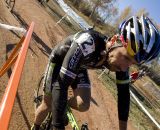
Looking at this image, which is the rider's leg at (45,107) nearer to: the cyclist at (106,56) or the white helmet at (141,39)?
the cyclist at (106,56)

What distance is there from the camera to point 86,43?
3668mm

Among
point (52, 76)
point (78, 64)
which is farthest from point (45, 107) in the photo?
point (78, 64)

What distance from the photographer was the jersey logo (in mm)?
3627

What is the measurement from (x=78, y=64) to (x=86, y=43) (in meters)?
0.27

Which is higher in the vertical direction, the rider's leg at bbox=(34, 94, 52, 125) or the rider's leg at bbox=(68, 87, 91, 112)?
the rider's leg at bbox=(68, 87, 91, 112)

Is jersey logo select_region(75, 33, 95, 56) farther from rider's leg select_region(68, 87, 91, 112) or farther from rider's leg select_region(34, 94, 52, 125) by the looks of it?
rider's leg select_region(34, 94, 52, 125)

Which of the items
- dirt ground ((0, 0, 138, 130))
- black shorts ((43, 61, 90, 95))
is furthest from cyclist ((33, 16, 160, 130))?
dirt ground ((0, 0, 138, 130))

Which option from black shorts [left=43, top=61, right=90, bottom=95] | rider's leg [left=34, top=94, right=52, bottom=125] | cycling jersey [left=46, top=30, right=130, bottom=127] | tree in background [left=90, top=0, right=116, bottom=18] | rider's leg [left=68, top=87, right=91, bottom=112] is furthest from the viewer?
tree in background [left=90, top=0, right=116, bottom=18]

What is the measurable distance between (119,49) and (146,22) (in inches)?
20.4

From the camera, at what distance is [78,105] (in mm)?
4105

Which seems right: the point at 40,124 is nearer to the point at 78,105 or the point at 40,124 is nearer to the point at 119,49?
the point at 78,105

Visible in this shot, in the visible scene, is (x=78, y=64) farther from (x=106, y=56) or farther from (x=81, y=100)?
(x=81, y=100)

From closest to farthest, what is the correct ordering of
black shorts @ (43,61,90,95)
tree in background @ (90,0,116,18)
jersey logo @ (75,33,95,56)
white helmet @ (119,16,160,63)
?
white helmet @ (119,16,160,63) < jersey logo @ (75,33,95,56) < black shorts @ (43,61,90,95) < tree in background @ (90,0,116,18)

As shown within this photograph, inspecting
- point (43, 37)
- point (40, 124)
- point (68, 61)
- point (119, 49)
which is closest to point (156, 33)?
point (119, 49)
